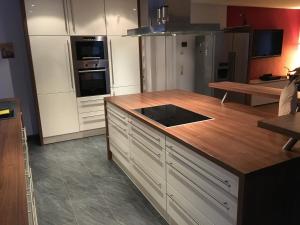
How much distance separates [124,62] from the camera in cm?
429

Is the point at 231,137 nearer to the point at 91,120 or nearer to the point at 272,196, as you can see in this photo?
the point at 272,196

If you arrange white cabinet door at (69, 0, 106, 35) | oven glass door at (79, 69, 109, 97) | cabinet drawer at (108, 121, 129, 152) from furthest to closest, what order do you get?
1. oven glass door at (79, 69, 109, 97)
2. white cabinet door at (69, 0, 106, 35)
3. cabinet drawer at (108, 121, 129, 152)

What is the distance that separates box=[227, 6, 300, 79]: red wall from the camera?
5.78 meters

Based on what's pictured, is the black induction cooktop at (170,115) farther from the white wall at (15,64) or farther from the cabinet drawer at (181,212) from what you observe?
the white wall at (15,64)

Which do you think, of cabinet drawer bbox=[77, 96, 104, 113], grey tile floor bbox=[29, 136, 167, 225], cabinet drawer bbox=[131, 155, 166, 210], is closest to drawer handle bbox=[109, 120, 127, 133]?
cabinet drawer bbox=[131, 155, 166, 210]

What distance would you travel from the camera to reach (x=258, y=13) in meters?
5.96

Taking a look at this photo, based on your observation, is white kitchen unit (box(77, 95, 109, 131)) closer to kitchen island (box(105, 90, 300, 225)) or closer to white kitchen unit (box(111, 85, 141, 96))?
white kitchen unit (box(111, 85, 141, 96))

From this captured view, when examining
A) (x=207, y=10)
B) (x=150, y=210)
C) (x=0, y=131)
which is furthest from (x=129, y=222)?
(x=207, y=10)

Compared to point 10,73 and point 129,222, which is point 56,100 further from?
point 129,222

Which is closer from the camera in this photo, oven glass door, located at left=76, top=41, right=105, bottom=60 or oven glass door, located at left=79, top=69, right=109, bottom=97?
oven glass door, located at left=76, top=41, right=105, bottom=60

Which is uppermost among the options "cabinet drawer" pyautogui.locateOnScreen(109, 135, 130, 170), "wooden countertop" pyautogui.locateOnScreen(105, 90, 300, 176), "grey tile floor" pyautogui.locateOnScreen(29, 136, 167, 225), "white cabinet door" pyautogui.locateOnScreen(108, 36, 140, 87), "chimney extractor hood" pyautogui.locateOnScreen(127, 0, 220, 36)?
"chimney extractor hood" pyautogui.locateOnScreen(127, 0, 220, 36)

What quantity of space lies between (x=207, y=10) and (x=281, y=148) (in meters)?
4.60

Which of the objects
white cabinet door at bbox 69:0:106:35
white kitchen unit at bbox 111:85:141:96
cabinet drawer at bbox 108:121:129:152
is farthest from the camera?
white kitchen unit at bbox 111:85:141:96

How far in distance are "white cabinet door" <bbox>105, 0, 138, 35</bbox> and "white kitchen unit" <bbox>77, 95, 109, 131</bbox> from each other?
1.13m
